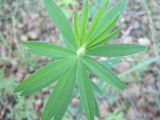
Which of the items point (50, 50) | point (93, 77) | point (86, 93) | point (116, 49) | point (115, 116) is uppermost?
point (50, 50)

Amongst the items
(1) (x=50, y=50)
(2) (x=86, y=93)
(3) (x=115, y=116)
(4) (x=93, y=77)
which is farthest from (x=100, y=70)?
(4) (x=93, y=77)

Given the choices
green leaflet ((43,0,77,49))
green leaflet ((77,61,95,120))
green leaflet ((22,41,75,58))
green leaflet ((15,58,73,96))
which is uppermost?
green leaflet ((43,0,77,49))

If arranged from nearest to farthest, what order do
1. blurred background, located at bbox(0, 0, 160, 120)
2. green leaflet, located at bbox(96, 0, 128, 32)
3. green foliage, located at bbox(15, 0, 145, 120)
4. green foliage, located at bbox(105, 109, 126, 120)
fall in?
green foliage, located at bbox(15, 0, 145, 120) < green leaflet, located at bbox(96, 0, 128, 32) < green foliage, located at bbox(105, 109, 126, 120) < blurred background, located at bbox(0, 0, 160, 120)

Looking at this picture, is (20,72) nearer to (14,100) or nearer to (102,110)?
(14,100)

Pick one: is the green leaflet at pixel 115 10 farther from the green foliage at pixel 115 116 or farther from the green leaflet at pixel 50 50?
the green foliage at pixel 115 116

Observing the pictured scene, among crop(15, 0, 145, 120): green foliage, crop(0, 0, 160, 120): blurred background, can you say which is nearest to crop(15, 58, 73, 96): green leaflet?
crop(15, 0, 145, 120): green foliage

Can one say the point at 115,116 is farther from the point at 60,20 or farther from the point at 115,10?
the point at 60,20

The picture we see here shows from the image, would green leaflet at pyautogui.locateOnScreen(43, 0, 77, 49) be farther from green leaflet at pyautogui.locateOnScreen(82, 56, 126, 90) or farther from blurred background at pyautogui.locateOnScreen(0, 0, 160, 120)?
blurred background at pyautogui.locateOnScreen(0, 0, 160, 120)
